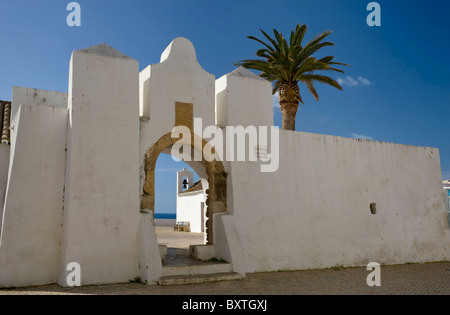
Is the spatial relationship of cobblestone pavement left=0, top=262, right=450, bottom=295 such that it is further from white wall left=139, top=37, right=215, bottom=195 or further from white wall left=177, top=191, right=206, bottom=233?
white wall left=177, top=191, right=206, bottom=233

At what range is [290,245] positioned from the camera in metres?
→ 9.81

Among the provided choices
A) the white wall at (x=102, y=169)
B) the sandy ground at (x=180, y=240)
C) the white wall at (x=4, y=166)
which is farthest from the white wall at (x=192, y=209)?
the white wall at (x=4, y=166)

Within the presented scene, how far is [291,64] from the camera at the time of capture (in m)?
14.0

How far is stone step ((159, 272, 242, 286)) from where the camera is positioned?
7497 millimetres

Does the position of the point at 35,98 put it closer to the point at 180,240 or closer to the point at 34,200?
the point at 34,200

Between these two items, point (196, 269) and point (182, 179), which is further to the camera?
point (182, 179)

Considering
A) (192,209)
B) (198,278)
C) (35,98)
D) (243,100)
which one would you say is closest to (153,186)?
(198,278)

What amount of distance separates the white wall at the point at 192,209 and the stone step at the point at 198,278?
13750 millimetres

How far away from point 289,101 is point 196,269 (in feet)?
27.2

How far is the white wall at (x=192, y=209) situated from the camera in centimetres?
2323

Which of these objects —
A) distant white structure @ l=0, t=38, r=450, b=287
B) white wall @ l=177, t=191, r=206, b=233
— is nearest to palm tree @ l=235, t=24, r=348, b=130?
distant white structure @ l=0, t=38, r=450, b=287

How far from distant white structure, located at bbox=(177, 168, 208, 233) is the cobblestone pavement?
1282 centimetres

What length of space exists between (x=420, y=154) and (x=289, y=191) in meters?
5.72
